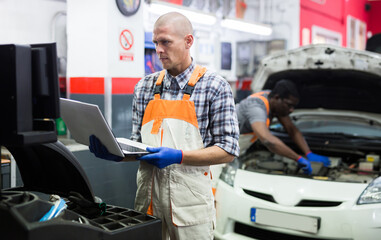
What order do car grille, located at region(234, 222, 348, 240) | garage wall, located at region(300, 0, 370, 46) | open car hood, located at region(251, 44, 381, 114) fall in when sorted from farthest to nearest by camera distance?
garage wall, located at region(300, 0, 370, 46), open car hood, located at region(251, 44, 381, 114), car grille, located at region(234, 222, 348, 240)

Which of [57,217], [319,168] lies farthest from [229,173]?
[57,217]

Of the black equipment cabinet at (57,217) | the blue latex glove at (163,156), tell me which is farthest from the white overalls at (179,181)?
the black equipment cabinet at (57,217)

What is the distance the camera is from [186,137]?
182 cm

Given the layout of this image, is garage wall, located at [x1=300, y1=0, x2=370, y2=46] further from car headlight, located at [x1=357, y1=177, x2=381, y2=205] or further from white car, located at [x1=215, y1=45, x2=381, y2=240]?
car headlight, located at [x1=357, y1=177, x2=381, y2=205]

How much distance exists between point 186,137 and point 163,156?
196 mm

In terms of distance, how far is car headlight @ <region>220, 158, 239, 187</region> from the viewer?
132 inches

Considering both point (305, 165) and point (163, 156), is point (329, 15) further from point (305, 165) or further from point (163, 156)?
point (163, 156)

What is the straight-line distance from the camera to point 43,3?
384cm

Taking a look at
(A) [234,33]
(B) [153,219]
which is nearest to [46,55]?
(B) [153,219]

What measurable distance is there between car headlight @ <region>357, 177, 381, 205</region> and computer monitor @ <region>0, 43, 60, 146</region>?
7.86 feet

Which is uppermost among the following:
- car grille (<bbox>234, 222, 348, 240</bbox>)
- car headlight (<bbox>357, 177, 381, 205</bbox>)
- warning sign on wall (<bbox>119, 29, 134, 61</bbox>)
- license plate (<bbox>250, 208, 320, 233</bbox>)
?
warning sign on wall (<bbox>119, 29, 134, 61</bbox>)

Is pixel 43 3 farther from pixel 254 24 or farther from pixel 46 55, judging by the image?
pixel 254 24

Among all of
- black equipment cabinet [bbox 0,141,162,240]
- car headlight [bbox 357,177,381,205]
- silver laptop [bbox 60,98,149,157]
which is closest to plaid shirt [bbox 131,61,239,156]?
silver laptop [bbox 60,98,149,157]

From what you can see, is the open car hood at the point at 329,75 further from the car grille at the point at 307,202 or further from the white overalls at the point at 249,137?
the car grille at the point at 307,202
